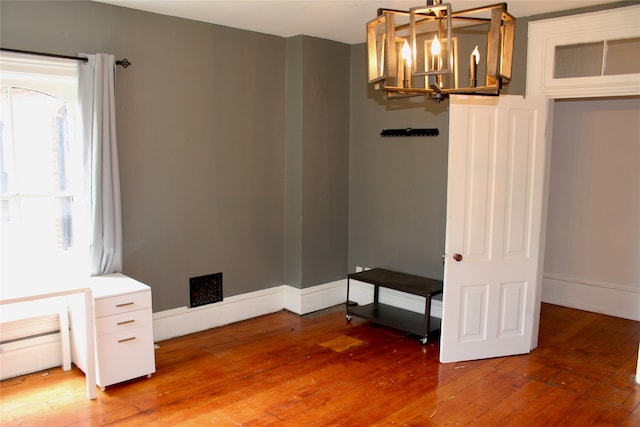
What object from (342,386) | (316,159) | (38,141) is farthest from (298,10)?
(342,386)

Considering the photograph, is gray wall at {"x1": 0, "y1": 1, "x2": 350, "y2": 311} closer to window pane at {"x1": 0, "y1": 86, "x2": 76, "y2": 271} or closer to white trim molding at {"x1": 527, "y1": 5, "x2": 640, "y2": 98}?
Result: window pane at {"x1": 0, "y1": 86, "x2": 76, "y2": 271}

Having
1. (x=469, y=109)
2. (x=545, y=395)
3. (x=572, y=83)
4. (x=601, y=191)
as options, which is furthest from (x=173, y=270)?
(x=601, y=191)

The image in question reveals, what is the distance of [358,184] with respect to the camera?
509 cm

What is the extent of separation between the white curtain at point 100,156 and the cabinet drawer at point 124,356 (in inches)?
22.8

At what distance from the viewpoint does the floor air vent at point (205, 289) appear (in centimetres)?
430

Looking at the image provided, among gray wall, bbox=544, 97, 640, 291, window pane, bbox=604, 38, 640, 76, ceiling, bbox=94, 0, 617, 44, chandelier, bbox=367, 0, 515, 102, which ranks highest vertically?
ceiling, bbox=94, 0, 617, 44

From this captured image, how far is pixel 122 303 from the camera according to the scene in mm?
3275

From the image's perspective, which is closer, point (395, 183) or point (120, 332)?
point (120, 332)

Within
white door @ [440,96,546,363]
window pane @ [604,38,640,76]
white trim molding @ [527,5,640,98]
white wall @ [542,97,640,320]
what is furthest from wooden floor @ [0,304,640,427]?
window pane @ [604,38,640,76]

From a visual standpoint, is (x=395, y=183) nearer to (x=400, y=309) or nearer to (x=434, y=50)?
(x=400, y=309)

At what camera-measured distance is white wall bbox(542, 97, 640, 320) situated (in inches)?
191

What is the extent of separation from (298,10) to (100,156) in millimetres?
1770

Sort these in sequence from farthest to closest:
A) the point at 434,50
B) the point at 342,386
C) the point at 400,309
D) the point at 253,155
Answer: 1. the point at 400,309
2. the point at 253,155
3. the point at 342,386
4. the point at 434,50

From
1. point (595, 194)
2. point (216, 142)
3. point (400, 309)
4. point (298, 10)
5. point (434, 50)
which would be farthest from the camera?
point (595, 194)
